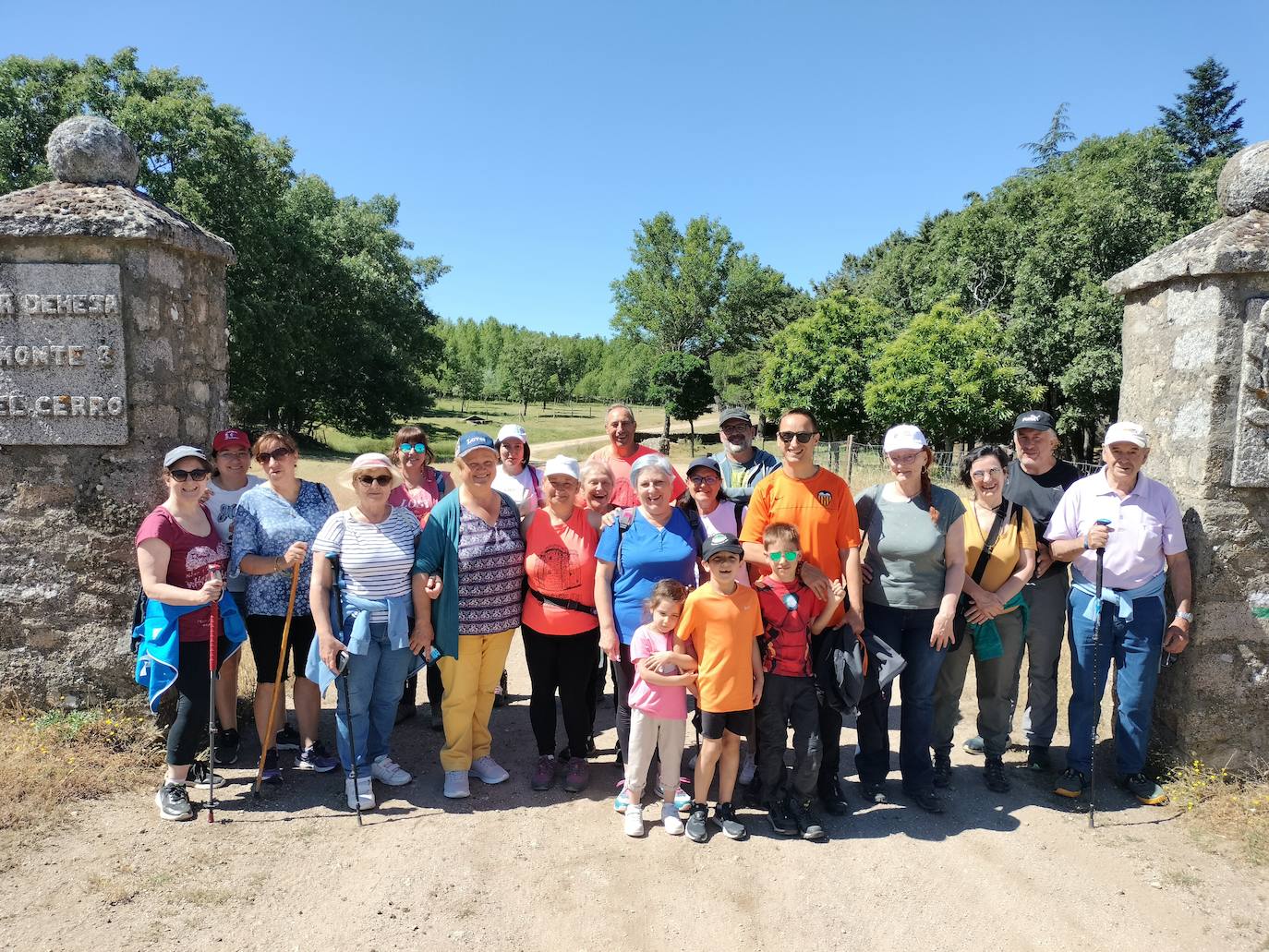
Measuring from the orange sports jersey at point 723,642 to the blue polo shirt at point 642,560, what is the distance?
0.24 metres

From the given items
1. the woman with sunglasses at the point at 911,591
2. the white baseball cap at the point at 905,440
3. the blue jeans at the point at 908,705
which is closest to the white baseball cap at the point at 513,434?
the woman with sunglasses at the point at 911,591

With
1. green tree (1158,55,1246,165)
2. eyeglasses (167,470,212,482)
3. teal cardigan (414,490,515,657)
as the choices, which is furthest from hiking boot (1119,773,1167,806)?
green tree (1158,55,1246,165)

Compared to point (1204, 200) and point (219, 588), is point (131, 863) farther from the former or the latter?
point (1204, 200)

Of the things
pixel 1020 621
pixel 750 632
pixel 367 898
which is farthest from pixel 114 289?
pixel 1020 621

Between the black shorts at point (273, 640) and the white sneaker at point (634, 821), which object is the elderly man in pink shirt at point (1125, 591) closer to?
the white sneaker at point (634, 821)

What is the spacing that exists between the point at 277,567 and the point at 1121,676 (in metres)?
4.58

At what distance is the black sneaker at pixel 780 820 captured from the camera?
3781mm

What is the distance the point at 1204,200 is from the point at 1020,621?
20003mm

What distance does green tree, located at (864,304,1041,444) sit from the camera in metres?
18.1

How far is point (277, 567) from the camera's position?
13.2 ft

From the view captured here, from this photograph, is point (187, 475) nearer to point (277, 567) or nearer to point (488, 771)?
point (277, 567)

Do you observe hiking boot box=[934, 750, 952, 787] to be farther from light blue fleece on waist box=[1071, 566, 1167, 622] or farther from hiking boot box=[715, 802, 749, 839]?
hiking boot box=[715, 802, 749, 839]

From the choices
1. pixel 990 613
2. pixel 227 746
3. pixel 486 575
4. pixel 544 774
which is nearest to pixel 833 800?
pixel 990 613

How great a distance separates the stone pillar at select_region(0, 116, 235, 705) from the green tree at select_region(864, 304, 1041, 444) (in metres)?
16.8
